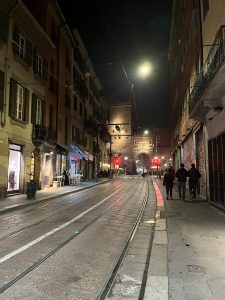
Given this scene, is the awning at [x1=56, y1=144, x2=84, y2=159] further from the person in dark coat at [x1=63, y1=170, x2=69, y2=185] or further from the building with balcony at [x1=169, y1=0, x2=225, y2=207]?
the building with balcony at [x1=169, y1=0, x2=225, y2=207]

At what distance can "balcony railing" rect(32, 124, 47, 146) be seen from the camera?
22.9m

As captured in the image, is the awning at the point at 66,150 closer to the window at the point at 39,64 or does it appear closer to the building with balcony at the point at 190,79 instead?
the window at the point at 39,64

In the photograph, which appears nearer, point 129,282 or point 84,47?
point 129,282

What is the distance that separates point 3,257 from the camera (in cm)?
670

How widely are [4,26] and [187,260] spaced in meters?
16.3

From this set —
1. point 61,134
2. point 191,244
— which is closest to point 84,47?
point 61,134

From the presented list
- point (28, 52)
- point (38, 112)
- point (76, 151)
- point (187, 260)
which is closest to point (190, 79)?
point (38, 112)

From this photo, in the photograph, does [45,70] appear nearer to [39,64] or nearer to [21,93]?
[39,64]

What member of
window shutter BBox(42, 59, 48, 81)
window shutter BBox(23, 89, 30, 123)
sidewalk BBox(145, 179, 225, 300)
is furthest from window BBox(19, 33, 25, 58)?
sidewalk BBox(145, 179, 225, 300)

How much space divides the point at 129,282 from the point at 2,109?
583 inches

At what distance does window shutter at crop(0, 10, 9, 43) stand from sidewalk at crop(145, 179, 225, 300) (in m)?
12.8

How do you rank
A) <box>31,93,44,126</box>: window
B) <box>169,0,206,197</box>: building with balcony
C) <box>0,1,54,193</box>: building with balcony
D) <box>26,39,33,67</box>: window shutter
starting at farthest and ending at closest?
<box>31,93,44,126</box>: window, <box>26,39,33,67</box>: window shutter, <box>169,0,206,197</box>: building with balcony, <box>0,1,54,193</box>: building with balcony

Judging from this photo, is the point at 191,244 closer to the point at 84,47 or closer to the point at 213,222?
the point at 213,222

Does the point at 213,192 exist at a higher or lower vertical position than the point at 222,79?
lower
